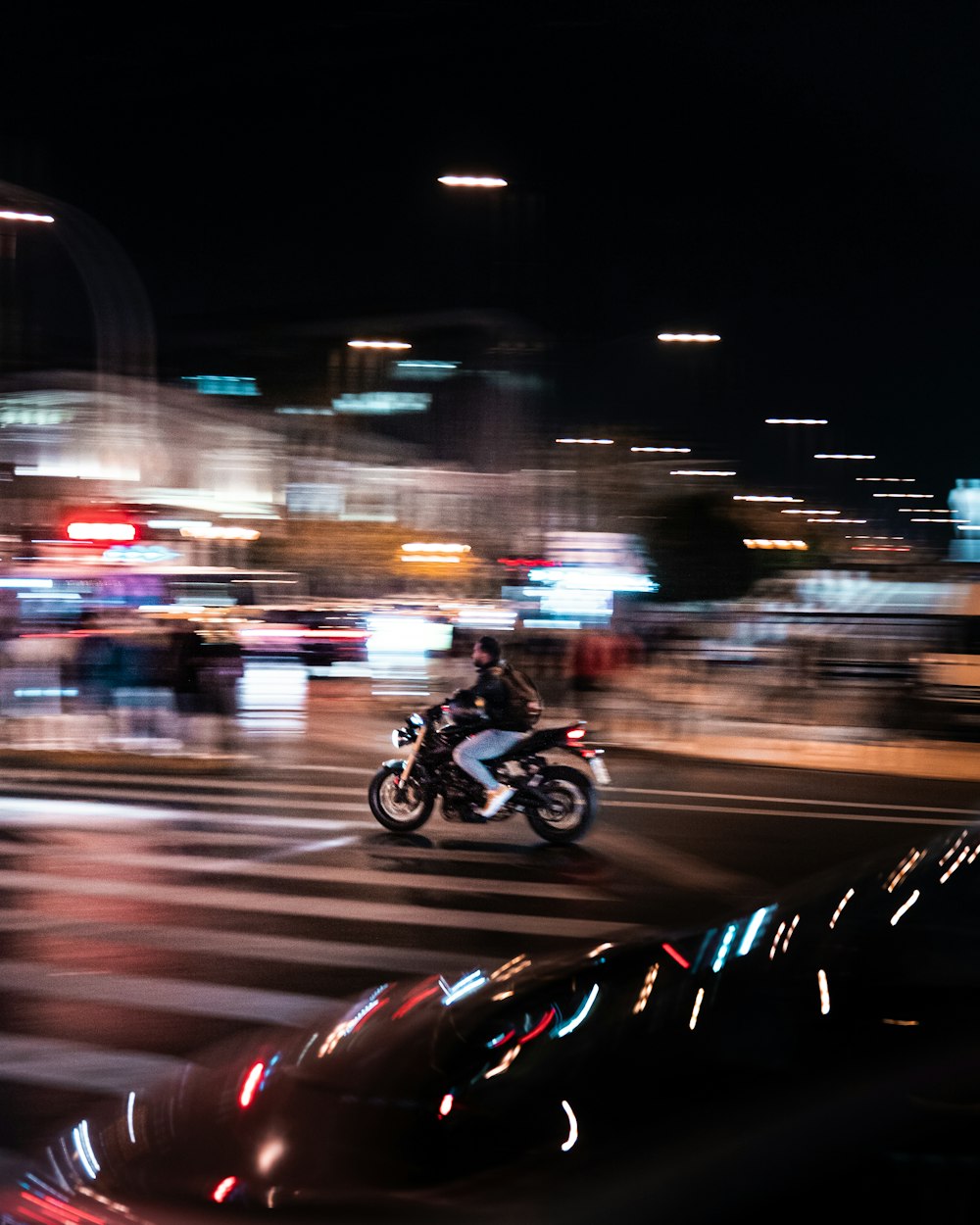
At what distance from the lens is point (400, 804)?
12664 mm

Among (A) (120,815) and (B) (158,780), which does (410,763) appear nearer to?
(A) (120,815)

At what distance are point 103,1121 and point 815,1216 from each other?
175 cm

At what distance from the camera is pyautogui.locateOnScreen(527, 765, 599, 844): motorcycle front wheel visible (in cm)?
1223

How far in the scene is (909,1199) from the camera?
237 cm

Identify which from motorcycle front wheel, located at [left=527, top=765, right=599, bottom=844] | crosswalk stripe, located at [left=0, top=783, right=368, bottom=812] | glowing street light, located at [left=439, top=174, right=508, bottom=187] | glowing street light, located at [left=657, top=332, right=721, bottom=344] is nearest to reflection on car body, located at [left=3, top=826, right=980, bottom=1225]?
motorcycle front wheel, located at [left=527, top=765, right=599, bottom=844]

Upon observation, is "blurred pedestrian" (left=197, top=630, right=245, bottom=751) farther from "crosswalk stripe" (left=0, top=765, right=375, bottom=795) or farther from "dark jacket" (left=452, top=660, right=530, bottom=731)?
"dark jacket" (left=452, top=660, right=530, bottom=731)

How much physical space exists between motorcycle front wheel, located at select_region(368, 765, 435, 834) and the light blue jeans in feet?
Result: 1.47

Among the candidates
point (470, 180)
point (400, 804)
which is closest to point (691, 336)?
point (470, 180)

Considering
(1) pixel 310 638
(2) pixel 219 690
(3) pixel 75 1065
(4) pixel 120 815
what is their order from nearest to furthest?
1. (3) pixel 75 1065
2. (4) pixel 120 815
3. (2) pixel 219 690
4. (1) pixel 310 638

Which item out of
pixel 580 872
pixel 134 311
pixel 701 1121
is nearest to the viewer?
pixel 701 1121

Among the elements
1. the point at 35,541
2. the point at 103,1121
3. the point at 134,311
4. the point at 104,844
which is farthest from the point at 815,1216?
the point at 134,311

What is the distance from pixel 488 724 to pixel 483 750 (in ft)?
0.75

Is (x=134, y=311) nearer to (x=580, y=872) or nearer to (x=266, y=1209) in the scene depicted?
(x=580, y=872)

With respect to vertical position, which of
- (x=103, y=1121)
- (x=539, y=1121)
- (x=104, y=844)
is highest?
(x=539, y=1121)
